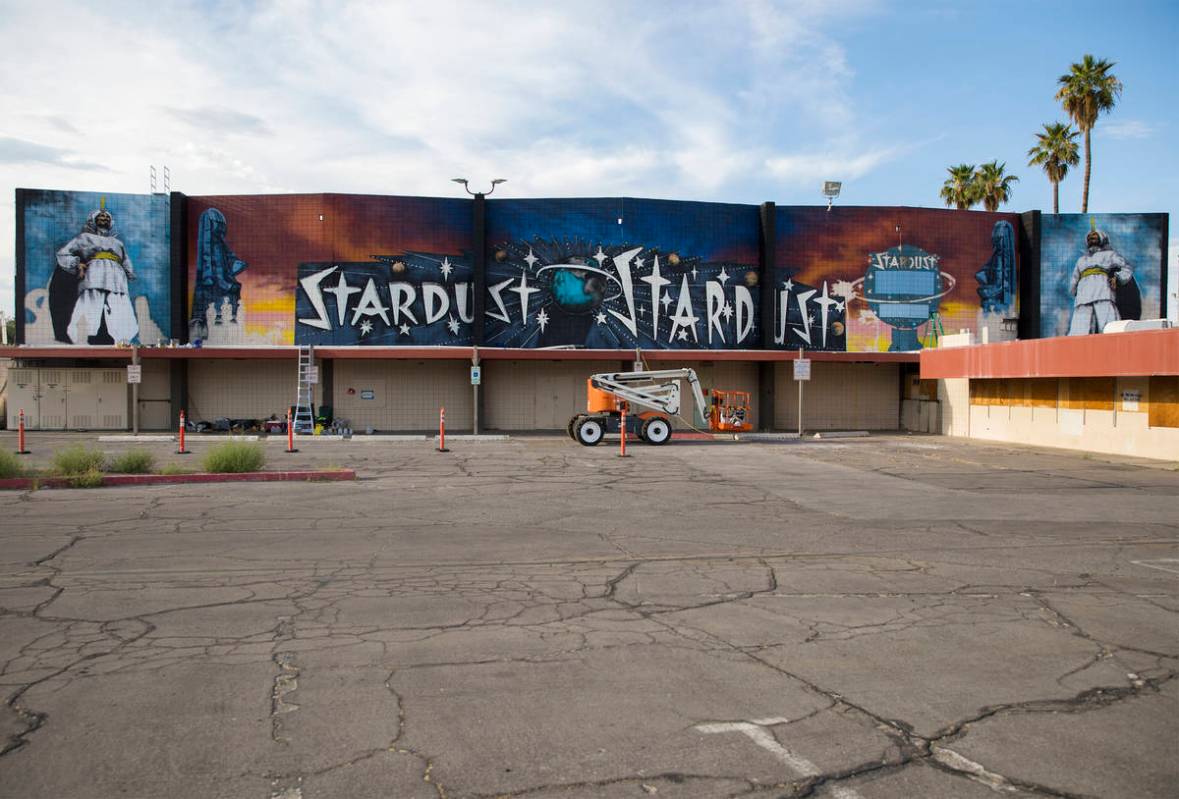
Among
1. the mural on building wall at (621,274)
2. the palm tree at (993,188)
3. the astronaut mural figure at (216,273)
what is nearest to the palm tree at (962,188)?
the palm tree at (993,188)

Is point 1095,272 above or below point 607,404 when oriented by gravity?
above

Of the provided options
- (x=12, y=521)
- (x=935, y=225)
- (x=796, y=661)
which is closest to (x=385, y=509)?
(x=12, y=521)

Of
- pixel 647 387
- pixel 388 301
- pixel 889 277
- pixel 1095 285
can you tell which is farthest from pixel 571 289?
pixel 1095 285

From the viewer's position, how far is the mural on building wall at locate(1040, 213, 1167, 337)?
39.8 meters

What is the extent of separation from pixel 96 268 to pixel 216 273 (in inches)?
181

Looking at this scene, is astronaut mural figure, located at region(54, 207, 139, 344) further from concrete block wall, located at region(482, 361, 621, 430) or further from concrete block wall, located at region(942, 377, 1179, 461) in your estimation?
concrete block wall, located at region(942, 377, 1179, 461)

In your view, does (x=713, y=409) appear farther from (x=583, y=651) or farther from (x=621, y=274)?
(x=583, y=651)

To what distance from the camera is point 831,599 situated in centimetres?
877

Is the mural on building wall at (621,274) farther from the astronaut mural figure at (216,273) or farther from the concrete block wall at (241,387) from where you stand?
the astronaut mural figure at (216,273)

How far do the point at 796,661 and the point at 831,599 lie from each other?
7.23 feet

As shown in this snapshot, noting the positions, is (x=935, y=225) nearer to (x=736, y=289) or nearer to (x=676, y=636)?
(x=736, y=289)

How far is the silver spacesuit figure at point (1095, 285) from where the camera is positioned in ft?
131

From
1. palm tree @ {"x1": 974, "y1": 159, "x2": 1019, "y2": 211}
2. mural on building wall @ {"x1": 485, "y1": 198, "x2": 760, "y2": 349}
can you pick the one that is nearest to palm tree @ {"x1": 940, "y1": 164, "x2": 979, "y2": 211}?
palm tree @ {"x1": 974, "y1": 159, "x2": 1019, "y2": 211}

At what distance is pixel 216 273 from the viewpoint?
3612cm
